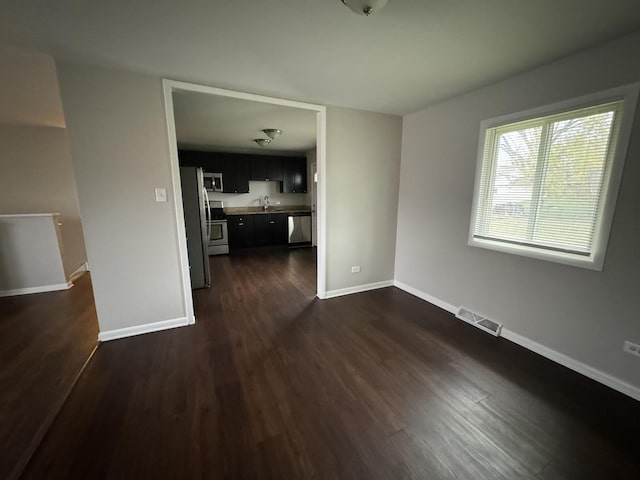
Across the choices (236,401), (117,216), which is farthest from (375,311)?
(117,216)

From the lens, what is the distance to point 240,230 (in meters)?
5.99

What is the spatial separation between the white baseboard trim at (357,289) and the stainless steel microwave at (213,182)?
4030mm

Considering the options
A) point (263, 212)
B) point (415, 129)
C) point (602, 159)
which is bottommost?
point (263, 212)

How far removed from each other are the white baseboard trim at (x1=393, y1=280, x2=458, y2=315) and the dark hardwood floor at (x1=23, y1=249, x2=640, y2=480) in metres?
0.41

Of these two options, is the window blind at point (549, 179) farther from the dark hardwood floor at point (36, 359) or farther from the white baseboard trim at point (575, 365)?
the dark hardwood floor at point (36, 359)

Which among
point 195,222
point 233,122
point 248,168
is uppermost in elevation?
point 233,122

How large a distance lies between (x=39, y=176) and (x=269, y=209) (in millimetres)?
4121

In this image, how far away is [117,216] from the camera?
2295mm

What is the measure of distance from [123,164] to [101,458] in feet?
6.99

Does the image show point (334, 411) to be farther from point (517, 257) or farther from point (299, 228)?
point (299, 228)

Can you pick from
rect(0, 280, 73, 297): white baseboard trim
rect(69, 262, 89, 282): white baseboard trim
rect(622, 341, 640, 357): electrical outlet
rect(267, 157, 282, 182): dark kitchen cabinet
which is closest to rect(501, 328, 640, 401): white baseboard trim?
rect(622, 341, 640, 357): electrical outlet

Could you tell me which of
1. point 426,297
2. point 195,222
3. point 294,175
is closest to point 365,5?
point 426,297

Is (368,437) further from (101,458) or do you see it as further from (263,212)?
(263,212)

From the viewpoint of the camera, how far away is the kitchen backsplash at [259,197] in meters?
6.36
